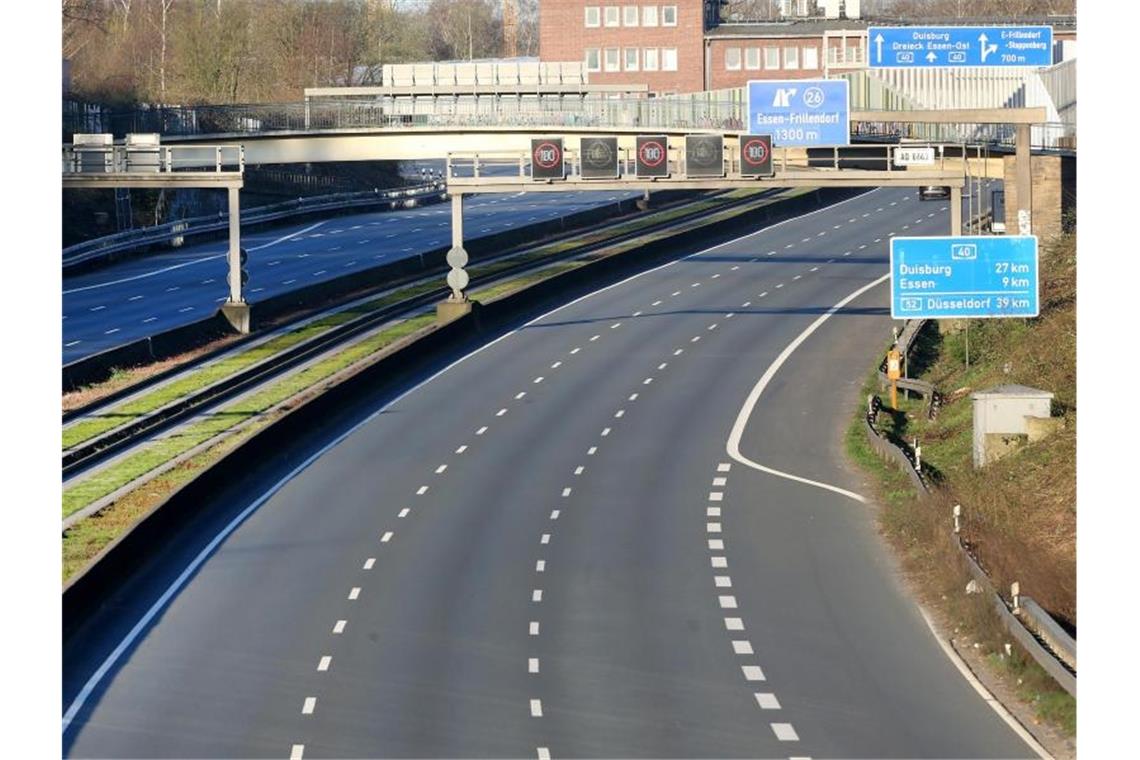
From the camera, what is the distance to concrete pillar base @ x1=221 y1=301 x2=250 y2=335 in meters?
68.9

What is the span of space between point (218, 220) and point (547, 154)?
139ft

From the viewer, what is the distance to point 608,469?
4775 cm

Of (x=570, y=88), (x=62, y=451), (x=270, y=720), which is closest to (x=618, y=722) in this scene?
(x=270, y=720)

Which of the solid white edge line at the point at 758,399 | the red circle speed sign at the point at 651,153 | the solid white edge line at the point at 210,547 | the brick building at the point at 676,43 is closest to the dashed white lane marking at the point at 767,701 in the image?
the solid white edge line at the point at 210,547

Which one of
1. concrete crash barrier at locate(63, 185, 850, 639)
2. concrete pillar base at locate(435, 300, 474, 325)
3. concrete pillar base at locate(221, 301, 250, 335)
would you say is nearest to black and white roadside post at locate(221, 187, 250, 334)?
concrete pillar base at locate(221, 301, 250, 335)

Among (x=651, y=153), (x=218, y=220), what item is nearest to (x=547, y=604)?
(x=651, y=153)

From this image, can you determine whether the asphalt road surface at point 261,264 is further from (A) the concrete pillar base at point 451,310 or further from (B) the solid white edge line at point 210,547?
(B) the solid white edge line at point 210,547

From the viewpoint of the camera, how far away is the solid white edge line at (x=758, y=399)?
46.4 metres

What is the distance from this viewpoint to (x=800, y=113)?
235 ft

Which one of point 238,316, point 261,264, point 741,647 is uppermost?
point 261,264

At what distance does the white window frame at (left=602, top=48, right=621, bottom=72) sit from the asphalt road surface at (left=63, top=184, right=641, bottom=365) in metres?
27.0

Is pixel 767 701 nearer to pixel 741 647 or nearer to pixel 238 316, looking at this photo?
pixel 741 647

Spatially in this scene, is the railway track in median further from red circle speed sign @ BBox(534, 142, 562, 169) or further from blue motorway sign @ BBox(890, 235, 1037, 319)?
blue motorway sign @ BBox(890, 235, 1037, 319)

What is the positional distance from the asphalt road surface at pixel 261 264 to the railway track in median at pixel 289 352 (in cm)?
499
